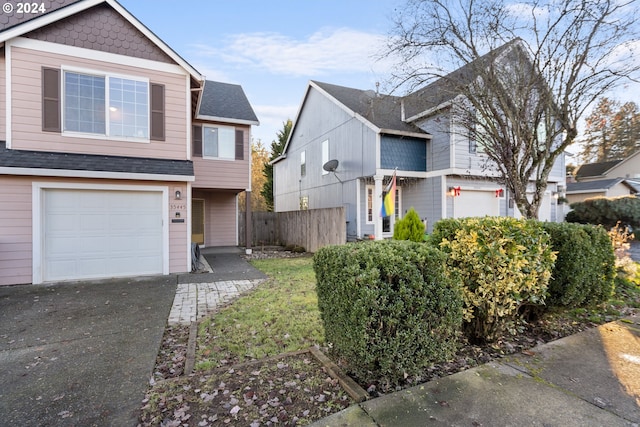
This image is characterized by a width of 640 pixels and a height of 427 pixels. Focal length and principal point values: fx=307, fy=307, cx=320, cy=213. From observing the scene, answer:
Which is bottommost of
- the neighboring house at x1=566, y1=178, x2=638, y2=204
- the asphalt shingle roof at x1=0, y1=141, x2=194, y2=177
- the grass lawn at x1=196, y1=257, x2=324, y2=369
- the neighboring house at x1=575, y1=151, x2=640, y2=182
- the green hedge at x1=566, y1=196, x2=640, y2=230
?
the grass lawn at x1=196, y1=257, x2=324, y2=369

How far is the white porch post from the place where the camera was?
11336 millimetres

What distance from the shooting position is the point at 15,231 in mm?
6582

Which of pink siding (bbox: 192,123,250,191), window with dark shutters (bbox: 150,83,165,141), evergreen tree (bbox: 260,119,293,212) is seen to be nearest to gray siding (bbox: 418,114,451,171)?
pink siding (bbox: 192,123,250,191)

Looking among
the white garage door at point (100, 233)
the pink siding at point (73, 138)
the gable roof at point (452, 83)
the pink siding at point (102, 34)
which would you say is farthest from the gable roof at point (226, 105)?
the gable roof at point (452, 83)

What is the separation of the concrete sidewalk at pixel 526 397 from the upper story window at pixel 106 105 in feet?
26.5

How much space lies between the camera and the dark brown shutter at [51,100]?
6.86 metres

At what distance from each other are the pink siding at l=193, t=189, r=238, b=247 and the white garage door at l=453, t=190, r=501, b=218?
9290 millimetres

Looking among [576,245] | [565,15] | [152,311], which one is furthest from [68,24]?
[576,245]

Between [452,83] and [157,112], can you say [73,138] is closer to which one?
[157,112]

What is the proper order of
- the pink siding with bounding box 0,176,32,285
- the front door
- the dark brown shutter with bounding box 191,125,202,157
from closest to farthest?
1. the pink siding with bounding box 0,176,32,285
2. the dark brown shutter with bounding box 191,125,202,157
3. the front door

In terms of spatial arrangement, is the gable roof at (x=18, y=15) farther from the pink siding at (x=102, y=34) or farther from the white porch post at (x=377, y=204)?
the white porch post at (x=377, y=204)

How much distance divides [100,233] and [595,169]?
37188 millimetres

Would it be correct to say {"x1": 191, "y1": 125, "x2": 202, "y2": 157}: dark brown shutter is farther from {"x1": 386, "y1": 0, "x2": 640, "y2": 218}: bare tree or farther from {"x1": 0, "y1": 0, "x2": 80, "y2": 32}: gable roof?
{"x1": 386, "y1": 0, "x2": 640, "y2": 218}: bare tree

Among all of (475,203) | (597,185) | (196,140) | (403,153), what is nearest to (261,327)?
(196,140)
